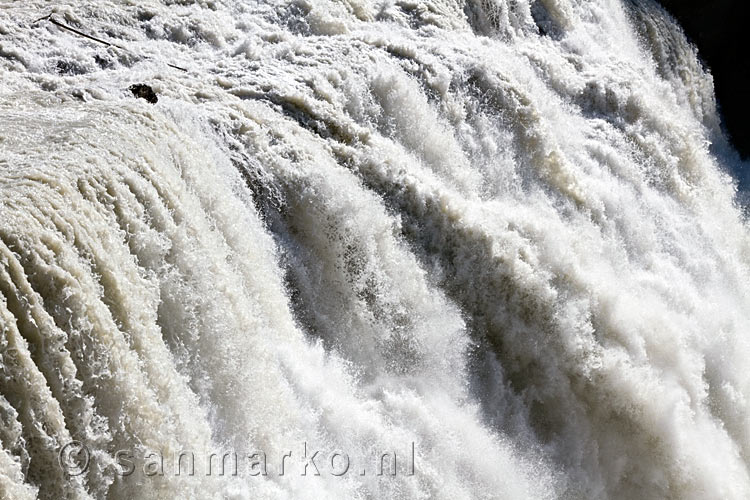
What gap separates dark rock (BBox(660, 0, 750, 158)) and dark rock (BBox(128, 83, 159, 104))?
1054cm

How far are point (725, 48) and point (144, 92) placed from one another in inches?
459

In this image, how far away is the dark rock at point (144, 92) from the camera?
23.4 feet

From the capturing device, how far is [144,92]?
7176mm

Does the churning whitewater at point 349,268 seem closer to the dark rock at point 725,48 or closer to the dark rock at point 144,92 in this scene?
the dark rock at point 144,92

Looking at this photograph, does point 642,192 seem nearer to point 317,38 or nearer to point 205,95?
point 317,38

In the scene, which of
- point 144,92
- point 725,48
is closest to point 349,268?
point 144,92

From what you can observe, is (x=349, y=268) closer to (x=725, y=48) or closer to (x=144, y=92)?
(x=144, y=92)

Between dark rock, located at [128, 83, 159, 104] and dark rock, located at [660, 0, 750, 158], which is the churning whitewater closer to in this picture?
dark rock, located at [128, 83, 159, 104]

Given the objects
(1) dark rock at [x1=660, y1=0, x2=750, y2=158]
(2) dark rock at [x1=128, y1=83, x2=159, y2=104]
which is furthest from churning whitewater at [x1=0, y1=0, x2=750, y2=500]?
(1) dark rock at [x1=660, y1=0, x2=750, y2=158]

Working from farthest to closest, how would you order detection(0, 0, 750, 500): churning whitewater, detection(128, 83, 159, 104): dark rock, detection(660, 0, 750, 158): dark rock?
detection(660, 0, 750, 158): dark rock, detection(128, 83, 159, 104): dark rock, detection(0, 0, 750, 500): churning whitewater

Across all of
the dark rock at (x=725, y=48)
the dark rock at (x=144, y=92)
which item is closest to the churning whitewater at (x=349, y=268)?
the dark rock at (x=144, y=92)

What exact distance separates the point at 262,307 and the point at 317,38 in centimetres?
350

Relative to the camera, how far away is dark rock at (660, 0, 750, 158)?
49.4ft

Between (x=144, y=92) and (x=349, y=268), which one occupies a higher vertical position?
(x=144, y=92)
